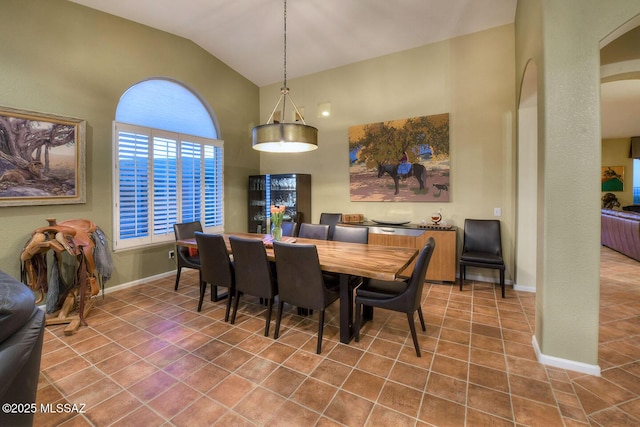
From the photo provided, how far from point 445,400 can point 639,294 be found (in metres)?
3.70

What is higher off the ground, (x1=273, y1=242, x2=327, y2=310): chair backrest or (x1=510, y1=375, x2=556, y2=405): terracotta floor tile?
(x1=273, y1=242, x2=327, y2=310): chair backrest

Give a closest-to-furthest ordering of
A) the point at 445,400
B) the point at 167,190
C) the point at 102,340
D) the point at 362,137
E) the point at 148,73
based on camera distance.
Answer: the point at 445,400 < the point at 102,340 < the point at 148,73 < the point at 167,190 < the point at 362,137

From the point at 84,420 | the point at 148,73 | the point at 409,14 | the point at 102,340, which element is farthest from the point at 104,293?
the point at 409,14

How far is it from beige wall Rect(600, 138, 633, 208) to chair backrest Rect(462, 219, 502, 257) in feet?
26.0

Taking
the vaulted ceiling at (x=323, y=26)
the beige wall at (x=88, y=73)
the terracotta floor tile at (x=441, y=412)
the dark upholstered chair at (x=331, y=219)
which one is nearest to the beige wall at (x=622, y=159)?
the vaulted ceiling at (x=323, y=26)

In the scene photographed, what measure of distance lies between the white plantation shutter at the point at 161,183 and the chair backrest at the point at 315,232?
2.20 m

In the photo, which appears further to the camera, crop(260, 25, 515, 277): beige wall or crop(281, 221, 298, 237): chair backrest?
crop(260, 25, 515, 277): beige wall

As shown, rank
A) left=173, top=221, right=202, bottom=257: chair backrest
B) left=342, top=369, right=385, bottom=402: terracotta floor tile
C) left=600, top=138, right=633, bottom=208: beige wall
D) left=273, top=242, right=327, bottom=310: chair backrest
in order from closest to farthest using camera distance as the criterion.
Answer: left=342, top=369, right=385, bottom=402: terracotta floor tile
left=273, top=242, right=327, bottom=310: chair backrest
left=173, top=221, right=202, bottom=257: chair backrest
left=600, top=138, right=633, bottom=208: beige wall

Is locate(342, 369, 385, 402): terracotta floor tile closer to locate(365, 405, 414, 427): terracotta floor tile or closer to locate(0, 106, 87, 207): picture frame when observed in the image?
locate(365, 405, 414, 427): terracotta floor tile

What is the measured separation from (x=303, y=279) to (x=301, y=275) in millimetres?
38

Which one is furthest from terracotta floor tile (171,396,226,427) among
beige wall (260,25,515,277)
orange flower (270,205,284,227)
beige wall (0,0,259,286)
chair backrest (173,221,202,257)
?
beige wall (260,25,515,277)

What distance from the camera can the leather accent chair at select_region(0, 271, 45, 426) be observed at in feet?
3.59

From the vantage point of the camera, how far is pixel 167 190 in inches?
175

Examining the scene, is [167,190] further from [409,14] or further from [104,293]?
[409,14]
